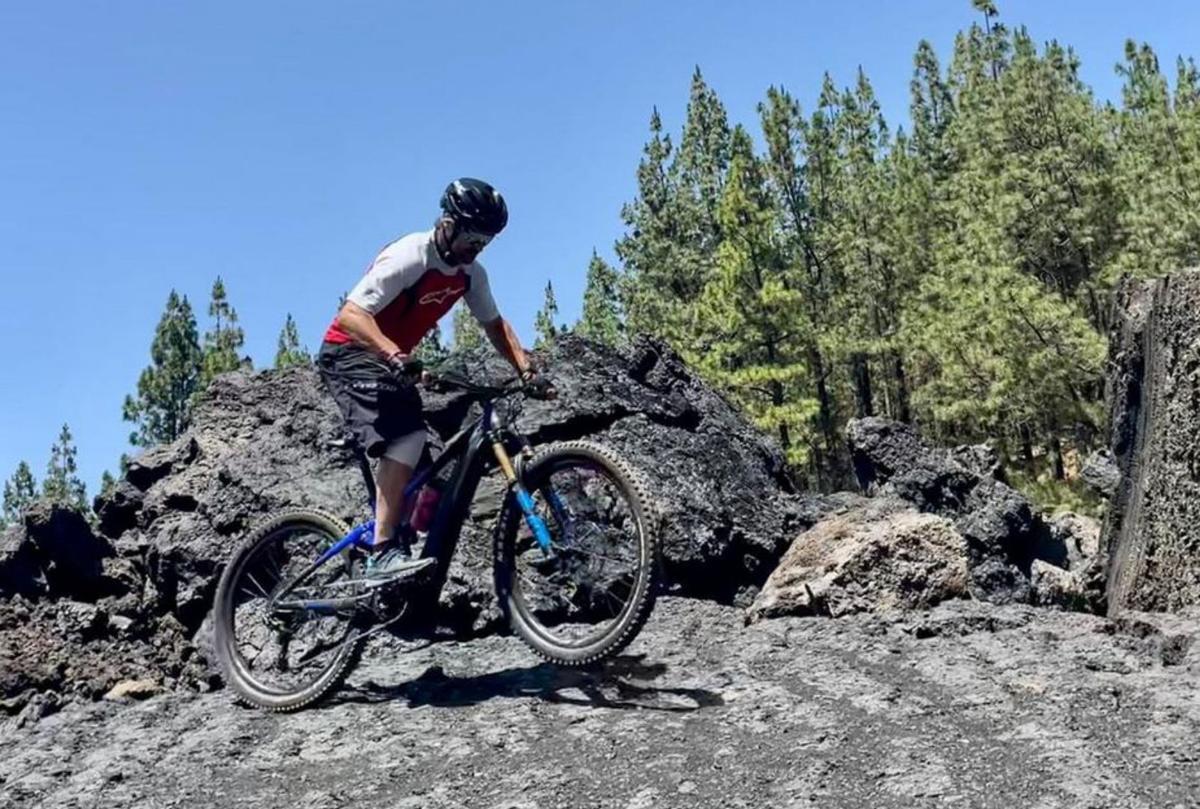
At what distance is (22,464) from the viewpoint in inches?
2286

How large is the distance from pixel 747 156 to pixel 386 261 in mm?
29373

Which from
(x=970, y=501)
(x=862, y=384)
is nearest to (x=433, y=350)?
(x=970, y=501)

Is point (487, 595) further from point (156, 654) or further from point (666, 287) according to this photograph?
point (666, 287)

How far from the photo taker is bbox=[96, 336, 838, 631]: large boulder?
7.36 meters

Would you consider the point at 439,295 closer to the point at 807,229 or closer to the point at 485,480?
the point at 485,480

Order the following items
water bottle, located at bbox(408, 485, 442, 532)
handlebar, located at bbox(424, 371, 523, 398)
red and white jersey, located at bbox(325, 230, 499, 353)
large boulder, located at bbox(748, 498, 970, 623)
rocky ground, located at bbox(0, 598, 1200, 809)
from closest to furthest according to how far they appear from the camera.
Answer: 1. rocky ground, located at bbox(0, 598, 1200, 809)
2. handlebar, located at bbox(424, 371, 523, 398)
3. red and white jersey, located at bbox(325, 230, 499, 353)
4. water bottle, located at bbox(408, 485, 442, 532)
5. large boulder, located at bbox(748, 498, 970, 623)

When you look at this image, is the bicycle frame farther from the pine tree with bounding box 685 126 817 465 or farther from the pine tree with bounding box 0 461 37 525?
the pine tree with bounding box 0 461 37 525

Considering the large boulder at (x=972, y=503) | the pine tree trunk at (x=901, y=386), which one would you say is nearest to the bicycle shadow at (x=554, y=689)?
the large boulder at (x=972, y=503)

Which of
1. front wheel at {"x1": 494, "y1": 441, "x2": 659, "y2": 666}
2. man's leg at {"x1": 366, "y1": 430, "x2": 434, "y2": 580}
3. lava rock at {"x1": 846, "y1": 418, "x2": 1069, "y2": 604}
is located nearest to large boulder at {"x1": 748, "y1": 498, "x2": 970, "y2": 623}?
lava rock at {"x1": 846, "y1": 418, "x2": 1069, "y2": 604}

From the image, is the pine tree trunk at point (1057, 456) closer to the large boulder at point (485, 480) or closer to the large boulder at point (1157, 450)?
the large boulder at point (485, 480)

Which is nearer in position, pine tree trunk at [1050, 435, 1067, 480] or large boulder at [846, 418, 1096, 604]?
large boulder at [846, 418, 1096, 604]

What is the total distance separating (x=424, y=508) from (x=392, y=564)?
33 centimetres

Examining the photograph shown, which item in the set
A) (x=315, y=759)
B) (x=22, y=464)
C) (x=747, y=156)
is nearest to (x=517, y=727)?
(x=315, y=759)

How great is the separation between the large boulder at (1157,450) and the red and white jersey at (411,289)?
370cm
